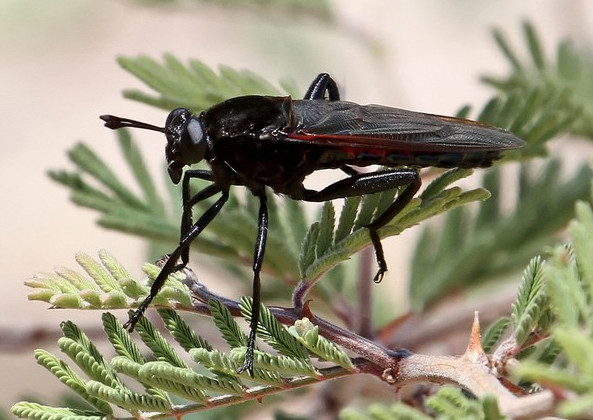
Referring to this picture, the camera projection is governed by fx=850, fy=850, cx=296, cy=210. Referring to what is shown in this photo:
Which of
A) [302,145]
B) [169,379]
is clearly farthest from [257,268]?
[169,379]

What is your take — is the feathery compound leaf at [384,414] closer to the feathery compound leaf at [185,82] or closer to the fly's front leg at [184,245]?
the fly's front leg at [184,245]

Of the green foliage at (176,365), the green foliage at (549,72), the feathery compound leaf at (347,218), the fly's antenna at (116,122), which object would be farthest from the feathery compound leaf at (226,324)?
the green foliage at (549,72)

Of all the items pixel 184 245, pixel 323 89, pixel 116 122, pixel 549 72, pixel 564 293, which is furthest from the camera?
pixel 549 72

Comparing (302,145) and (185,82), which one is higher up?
(185,82)

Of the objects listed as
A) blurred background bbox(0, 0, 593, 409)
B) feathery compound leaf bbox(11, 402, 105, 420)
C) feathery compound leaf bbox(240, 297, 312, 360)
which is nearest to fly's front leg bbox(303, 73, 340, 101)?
feathery compound leaf bbox(240, 297, 312, 360)

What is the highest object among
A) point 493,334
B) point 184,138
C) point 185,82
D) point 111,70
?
point 111,70

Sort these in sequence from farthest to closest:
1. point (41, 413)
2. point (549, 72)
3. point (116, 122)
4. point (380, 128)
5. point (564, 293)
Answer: point (549, 72) → point (380, 128) → point (116, 122) → point (41, 413) → point (564, 293)

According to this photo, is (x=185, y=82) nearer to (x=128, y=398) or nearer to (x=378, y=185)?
(x=378, y=185)

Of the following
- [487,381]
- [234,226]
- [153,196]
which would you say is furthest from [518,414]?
[153,196]
